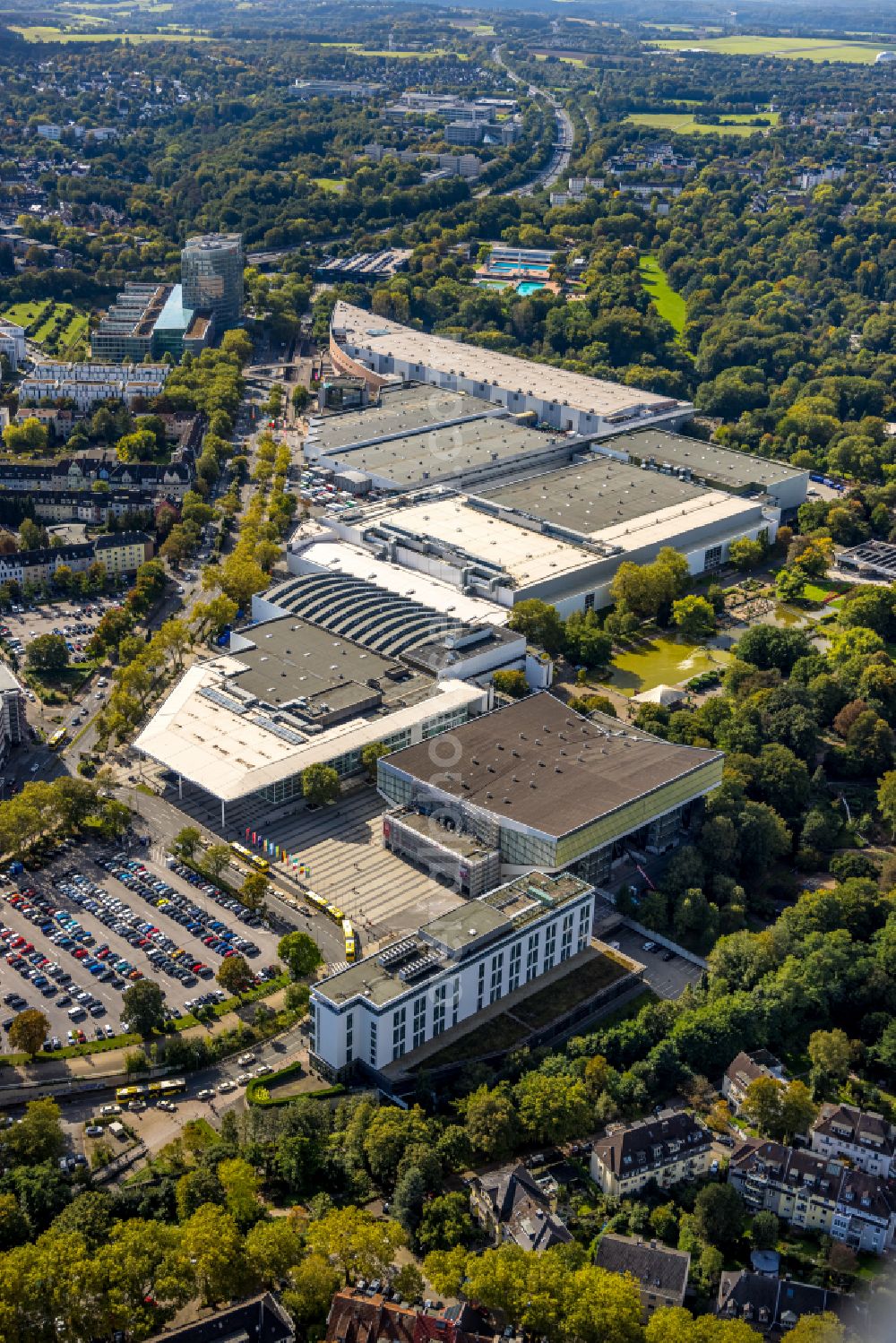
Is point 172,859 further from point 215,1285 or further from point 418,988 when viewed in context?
point 215,1285

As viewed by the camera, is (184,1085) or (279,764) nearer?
(184,1085)

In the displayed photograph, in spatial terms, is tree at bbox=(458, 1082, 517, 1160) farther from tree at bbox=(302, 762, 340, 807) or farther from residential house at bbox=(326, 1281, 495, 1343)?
tree at bbox=(302, 762, 340, 807)

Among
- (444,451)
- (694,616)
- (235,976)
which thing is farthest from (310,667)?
(444,451)

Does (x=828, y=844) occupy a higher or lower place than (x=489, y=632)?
lower

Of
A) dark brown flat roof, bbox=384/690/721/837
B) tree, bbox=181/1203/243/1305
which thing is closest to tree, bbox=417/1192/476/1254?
tree, bbox=181/1203/243/1305

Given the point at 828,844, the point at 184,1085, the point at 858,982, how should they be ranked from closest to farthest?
the point at 184,1085
the point at 858,982
the point at 828,844

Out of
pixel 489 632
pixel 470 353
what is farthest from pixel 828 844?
pixel 470 353
